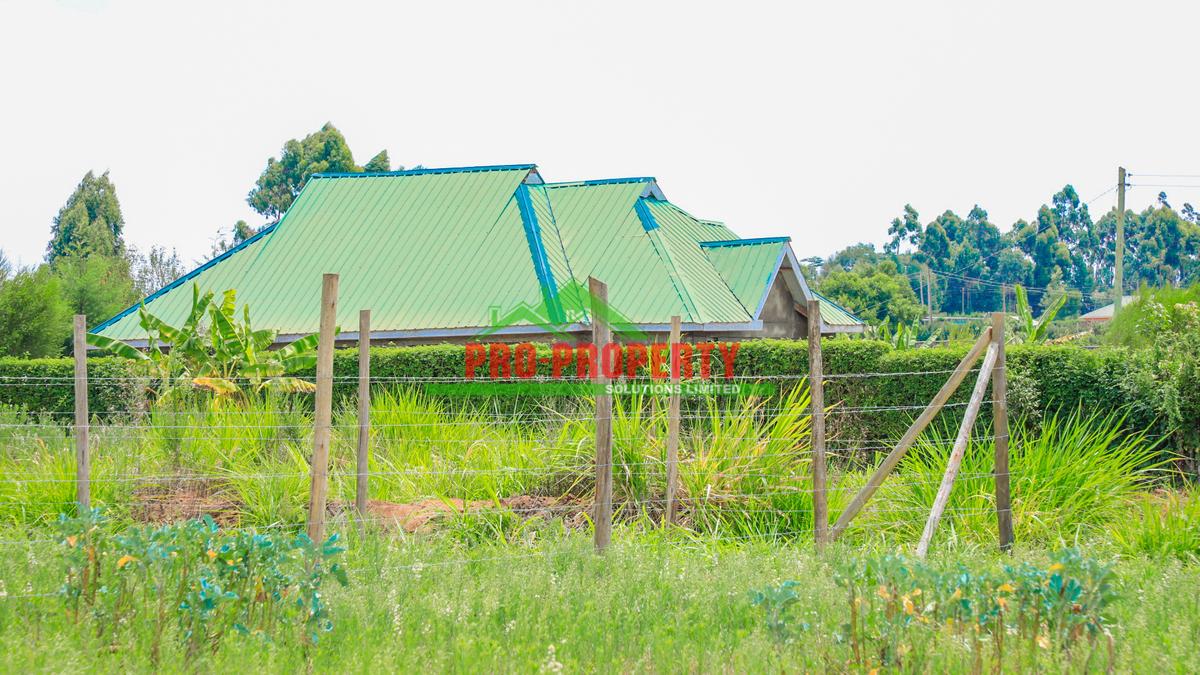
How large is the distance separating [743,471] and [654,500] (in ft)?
2.68

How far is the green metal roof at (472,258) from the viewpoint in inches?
827

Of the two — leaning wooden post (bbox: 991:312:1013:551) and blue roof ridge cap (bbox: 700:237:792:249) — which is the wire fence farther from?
blue roof ridge cap (bbox: 700:237:792:249)

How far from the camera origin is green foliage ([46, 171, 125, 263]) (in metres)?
50.9

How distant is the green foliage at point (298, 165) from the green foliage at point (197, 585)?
1835 inches

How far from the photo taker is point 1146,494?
912cm

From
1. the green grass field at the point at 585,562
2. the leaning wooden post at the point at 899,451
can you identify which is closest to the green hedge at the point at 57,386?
the green grass field at the point at 585,562

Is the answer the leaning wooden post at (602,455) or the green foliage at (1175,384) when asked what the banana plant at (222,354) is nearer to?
the leaning wooden post at (602,455)

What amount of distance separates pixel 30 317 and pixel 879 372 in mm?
21510

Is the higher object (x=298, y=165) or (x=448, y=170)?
(x=298, y=165)

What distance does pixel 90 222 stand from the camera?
52.7 m

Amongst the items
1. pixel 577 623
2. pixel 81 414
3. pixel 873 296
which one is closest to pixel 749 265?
Result: pixel 81 414

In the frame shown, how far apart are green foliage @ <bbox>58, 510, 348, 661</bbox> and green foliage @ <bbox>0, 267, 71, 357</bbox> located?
75.5 feet

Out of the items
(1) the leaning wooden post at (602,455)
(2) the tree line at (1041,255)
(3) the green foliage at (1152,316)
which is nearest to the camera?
(1) the leaning wooden post at (602,455)

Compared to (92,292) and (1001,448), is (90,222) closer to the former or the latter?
(92,292)
